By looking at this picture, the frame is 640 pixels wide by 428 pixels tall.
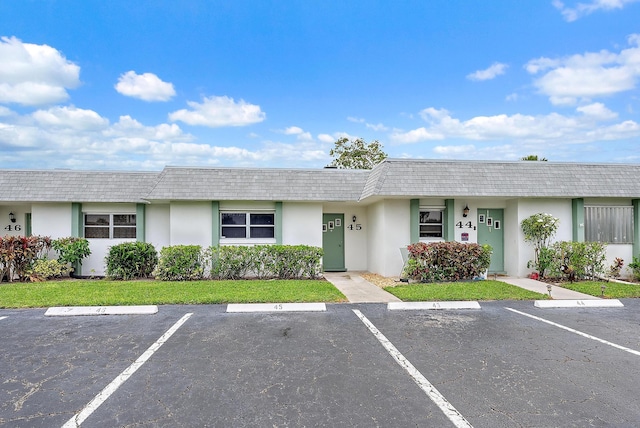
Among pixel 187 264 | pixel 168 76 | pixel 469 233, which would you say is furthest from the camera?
pixel 168 76

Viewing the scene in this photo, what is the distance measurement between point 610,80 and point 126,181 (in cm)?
1973

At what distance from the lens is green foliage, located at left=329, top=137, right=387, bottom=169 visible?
32.5 metres

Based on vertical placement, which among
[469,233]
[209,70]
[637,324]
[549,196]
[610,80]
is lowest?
[637,324]

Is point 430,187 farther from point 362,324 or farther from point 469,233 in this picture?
point 362,324

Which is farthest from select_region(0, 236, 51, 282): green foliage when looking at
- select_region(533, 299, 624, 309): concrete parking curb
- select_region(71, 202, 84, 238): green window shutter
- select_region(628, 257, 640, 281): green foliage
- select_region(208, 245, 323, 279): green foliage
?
select_region(628, 257, 640, 281): green foliage

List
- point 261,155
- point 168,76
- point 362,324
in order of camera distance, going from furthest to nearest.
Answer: point 261,155, point 168,76, point 362,324

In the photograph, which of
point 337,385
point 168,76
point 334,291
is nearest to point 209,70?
point 168,76

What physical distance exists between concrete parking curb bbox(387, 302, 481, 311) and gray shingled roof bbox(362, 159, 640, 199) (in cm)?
421

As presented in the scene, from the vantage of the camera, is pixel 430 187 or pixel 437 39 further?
pixel 437 39

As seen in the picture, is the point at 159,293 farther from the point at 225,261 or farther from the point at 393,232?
the point at 393,232

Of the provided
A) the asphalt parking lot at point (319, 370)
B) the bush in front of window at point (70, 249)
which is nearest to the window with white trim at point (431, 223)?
the asphalt parking lot at point (319, 370)

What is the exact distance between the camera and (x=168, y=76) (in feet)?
57.0

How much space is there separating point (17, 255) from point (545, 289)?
15.9 m

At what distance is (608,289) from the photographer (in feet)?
33.7
